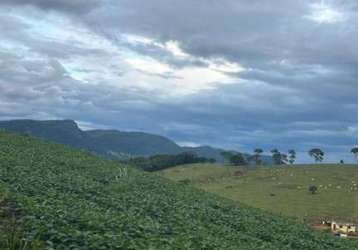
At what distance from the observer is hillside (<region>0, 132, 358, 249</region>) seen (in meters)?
15.1

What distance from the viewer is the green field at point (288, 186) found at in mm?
96438

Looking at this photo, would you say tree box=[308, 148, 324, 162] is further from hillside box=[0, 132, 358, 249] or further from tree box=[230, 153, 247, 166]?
hillside box=[0, 132, 358, 249]

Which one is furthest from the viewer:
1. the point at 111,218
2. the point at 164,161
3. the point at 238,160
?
the point at 238,160

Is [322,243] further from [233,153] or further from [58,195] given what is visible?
[233,153]

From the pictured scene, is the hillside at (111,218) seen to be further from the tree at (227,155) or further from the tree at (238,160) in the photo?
the tree at (227,155)

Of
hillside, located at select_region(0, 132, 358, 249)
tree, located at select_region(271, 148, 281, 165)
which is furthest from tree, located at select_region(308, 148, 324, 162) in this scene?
hillside, located at select_region(0, 132, 358, 249)

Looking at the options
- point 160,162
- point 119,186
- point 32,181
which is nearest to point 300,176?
point 160,162

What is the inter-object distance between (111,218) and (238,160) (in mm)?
143602

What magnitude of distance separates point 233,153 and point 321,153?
25143mm

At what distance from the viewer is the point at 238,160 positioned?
16075 centimetres

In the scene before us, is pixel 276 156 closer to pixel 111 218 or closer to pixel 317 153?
pixel 317 153

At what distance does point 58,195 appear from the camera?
76.0 feet

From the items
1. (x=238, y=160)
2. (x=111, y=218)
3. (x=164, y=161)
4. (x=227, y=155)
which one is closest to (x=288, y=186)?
(x=238, y=160)

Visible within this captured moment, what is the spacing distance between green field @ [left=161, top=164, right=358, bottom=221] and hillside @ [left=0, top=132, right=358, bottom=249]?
53.0 m
